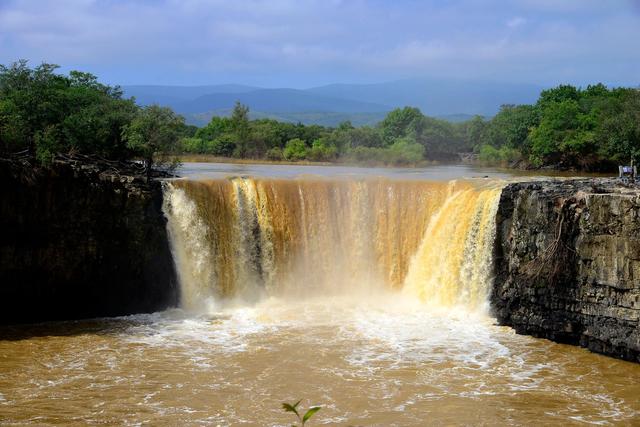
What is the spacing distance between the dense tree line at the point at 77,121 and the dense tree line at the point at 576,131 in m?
19.0

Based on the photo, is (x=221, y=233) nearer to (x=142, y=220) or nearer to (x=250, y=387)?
(x=142, y=220)

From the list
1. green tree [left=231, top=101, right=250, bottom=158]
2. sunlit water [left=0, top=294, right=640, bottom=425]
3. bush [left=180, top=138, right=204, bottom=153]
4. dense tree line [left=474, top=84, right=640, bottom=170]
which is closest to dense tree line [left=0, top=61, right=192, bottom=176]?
sunlit water [left=0, top=294, right=640, bottom=425]

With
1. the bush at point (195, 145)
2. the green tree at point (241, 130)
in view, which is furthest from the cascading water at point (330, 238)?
the bush at point (195, 145)

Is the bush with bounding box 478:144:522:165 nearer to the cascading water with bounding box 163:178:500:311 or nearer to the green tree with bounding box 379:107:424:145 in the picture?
the green tree with bounding box 379:107:424:145

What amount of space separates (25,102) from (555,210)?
1537cm

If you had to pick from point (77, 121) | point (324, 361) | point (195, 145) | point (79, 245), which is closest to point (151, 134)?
point (77, 121)

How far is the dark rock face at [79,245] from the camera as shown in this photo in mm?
18844

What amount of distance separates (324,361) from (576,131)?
2541 cm

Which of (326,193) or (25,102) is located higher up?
(25,102)

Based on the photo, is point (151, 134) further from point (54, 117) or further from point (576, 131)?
point (576, 131)

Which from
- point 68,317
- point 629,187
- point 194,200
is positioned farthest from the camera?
point 194,200

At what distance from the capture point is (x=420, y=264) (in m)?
21.4

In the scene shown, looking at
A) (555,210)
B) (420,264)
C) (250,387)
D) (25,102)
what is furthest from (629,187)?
(25,102)

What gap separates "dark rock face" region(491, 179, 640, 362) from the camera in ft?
53.2
